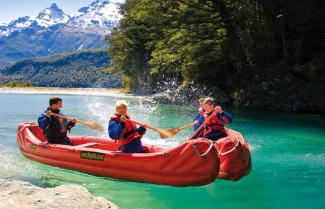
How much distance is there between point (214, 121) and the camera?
31.9 ft

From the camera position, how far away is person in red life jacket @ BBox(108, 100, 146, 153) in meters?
8.87

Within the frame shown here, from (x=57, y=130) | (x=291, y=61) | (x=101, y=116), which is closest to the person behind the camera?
(x=57, y=130)

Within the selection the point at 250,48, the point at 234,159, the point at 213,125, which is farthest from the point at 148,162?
the point at 250,48

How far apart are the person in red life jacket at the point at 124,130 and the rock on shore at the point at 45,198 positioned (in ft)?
9.37

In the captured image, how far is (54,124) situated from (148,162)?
3.23m

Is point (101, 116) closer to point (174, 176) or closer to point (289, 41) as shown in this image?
point (289, 41)

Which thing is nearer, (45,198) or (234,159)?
(45,198)

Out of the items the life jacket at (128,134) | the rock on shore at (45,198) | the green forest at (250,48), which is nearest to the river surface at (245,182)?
the life jacket at (128,134)

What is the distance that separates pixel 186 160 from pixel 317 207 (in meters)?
2.47

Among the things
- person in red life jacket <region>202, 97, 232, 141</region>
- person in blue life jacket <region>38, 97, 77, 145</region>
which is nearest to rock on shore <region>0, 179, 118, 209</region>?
person in blue life jacket <region>38, 97, 77, 145</region>

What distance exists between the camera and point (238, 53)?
28516mm

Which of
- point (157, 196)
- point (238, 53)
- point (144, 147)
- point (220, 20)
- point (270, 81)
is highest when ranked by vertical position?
point (220, 20)

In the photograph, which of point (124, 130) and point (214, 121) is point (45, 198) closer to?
point (124, 130)

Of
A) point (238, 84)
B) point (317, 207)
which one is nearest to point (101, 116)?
point (238, 84)
